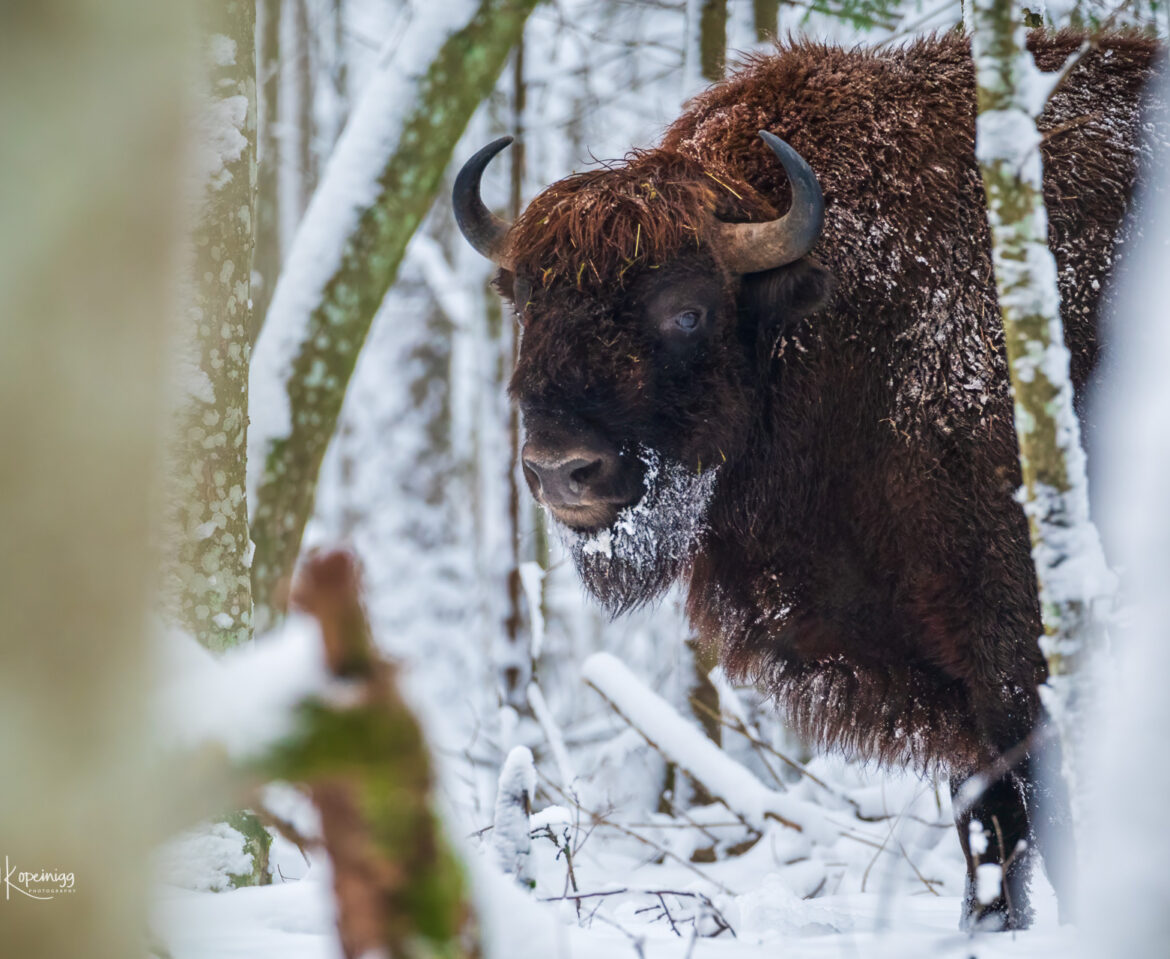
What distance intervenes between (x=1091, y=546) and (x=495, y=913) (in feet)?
4.80

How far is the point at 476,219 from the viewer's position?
425 centimetres

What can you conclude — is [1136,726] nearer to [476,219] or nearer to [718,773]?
[476,219]

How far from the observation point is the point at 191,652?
1.28 m

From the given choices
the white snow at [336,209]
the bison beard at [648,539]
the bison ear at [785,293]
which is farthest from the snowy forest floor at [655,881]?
the bison ear at [785,293]

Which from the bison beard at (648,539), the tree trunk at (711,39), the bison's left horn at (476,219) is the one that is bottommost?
the bison beard at (648,539)

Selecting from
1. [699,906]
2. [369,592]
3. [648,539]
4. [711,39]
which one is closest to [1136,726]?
[699,906]

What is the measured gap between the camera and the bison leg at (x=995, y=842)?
3.48 m

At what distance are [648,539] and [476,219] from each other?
4.86ft

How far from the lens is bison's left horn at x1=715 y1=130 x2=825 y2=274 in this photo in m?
3.46

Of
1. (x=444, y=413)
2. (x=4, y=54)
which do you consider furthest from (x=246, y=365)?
(x=444, y=413)

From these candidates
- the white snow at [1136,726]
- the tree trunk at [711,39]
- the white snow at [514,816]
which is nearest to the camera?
the white snow at [1136,726]

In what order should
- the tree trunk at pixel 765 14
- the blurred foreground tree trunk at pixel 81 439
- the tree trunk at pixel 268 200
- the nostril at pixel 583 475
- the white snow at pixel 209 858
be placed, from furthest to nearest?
the tree trunk at pixel 268 200 → the tree trunk at pixel 765 14 → the nostril at pixel 583 475 → the white snow at pixel 209 858 → the blurred foreground tree trunk at pixel 81 439

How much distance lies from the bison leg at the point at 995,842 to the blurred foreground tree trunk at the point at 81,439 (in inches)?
114

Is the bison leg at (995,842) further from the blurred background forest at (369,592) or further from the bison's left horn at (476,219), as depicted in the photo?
the bison's left horn at (476,219)
